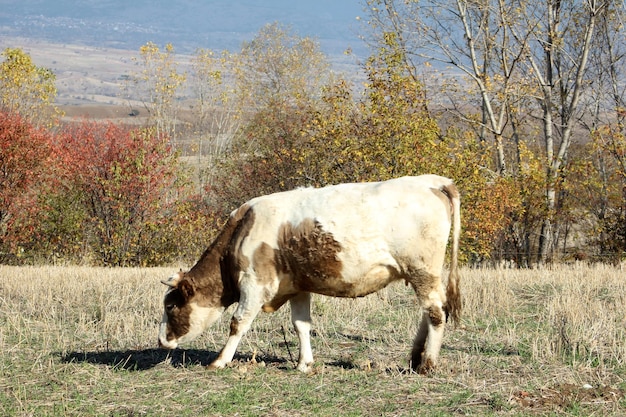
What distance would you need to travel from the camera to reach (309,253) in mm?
8844

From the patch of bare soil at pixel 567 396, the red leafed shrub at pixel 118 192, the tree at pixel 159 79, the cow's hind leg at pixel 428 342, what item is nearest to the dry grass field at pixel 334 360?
the patch of bare soil at pixel 567 396

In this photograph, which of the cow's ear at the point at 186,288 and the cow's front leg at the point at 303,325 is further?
the cow's ear at the point at 186,288

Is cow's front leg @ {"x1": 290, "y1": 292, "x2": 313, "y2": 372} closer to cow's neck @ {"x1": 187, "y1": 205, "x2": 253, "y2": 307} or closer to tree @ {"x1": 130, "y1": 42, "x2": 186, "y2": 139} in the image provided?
cow's neck @ {"x1": 187, "y1": 205, "x2": 253, "y2": 307}

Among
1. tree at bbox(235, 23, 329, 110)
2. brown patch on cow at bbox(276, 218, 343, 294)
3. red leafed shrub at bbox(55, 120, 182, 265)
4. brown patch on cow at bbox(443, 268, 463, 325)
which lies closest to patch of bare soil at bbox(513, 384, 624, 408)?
brown patch on cow at bbox(443, 268, 463, 325)

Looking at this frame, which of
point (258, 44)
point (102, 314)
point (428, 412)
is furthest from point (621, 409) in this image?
point (258, 44)

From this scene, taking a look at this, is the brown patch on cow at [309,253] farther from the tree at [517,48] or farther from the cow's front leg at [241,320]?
the tree at [517,48]

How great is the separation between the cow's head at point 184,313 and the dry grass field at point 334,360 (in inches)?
12.5

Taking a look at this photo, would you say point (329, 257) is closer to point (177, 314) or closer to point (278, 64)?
point (177, 314)

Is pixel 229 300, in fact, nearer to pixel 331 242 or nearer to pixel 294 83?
pixel 331 242

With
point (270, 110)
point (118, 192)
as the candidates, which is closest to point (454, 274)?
point (118, 192)

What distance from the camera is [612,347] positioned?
368 inches

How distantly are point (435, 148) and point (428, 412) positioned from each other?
59.8 feet

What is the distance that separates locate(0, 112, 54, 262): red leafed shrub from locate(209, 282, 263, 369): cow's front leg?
774 inches

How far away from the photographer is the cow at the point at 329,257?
8.76 metres
